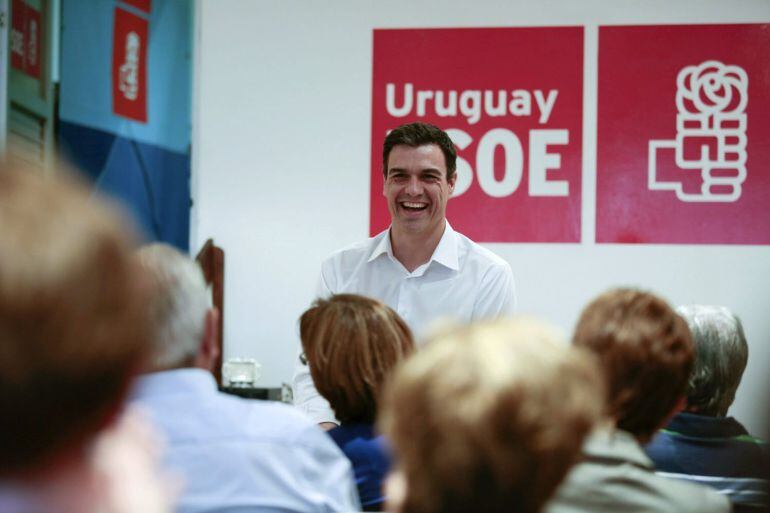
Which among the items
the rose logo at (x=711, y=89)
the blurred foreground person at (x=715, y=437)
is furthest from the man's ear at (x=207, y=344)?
the rose logo at (x=711, y=89)

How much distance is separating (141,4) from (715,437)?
3.74m

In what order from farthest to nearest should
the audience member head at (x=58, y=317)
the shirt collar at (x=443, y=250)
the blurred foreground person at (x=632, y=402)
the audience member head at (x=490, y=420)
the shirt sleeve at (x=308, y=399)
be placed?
the shirt collar at (x=443, y=250) → the shirt sleeve at (x=308, y=399) → the blurred foreground person at (x=632, y=402) → the audience member head at (x=490, y=420) → the audience member head at (x=58, y=317)

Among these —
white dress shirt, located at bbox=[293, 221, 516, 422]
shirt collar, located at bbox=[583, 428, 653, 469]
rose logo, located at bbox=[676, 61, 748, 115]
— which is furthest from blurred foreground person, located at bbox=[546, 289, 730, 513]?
rose logo, located at bbox=[676, 61, 748, 115]

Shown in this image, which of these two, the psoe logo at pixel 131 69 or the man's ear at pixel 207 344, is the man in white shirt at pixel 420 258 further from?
the psoe logo at pixel 131 69

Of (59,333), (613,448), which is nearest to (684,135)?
(613,448)

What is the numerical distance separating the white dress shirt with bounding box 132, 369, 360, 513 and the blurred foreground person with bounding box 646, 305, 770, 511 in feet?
2.82

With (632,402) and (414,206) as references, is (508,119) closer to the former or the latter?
(414,206)

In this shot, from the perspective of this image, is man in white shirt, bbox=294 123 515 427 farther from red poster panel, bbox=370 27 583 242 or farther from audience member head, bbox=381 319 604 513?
audience member head, bbox=381 319 604 513

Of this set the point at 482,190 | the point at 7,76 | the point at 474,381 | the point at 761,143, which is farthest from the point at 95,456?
the point at 761,143

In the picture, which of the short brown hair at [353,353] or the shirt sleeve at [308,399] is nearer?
the short brown hair at [353,353]

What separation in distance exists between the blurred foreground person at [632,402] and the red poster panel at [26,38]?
126 inches

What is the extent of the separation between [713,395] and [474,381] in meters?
1.40

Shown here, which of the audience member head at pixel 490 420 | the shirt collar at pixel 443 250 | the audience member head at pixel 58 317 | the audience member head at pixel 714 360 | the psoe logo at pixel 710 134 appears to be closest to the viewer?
the audience member head at pixel 58 317

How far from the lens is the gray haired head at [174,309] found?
1.47m
